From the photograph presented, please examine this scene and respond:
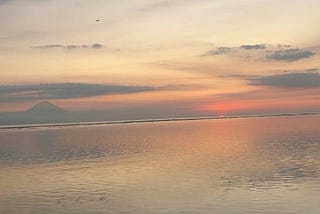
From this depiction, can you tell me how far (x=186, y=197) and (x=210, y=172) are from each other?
12135 millimetres

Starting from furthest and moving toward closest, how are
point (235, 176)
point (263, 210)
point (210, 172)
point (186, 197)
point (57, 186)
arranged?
1. point (210, 172)
2. point (235, 176)
3. point (57, 186)
4. point (186, 197)
5. point (263, 210)

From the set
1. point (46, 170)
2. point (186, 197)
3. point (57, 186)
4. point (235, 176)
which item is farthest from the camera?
point (46, 170)

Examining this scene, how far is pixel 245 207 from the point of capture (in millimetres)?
28047

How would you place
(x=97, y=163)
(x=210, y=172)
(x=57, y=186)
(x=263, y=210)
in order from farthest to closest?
1. (x=97, y=163)
2. (x=210, y=172)
3. (x=57, y=186)
4. (x=263, y=210)

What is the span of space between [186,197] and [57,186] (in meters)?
11.1

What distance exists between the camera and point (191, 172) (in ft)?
145

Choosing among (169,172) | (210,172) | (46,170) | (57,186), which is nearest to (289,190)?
(210,172)

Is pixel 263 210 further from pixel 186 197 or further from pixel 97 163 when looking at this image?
pixel 97 163

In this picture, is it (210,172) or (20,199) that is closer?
(20,199)

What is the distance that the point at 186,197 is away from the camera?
3139 cm

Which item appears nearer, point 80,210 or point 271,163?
point 80,210

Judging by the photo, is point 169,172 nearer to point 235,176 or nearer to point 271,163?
point 235,176

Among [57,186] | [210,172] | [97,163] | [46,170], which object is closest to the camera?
[57,186]

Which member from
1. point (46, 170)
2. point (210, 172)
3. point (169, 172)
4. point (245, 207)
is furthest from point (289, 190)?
point (46, 170)
